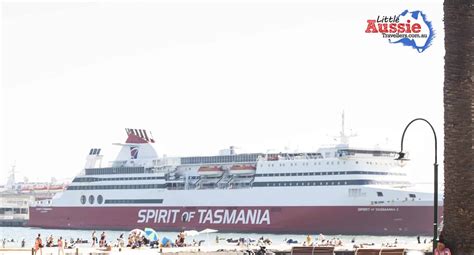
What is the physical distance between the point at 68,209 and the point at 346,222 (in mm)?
27851

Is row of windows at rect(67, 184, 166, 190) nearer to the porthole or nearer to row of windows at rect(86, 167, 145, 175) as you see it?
the porthole

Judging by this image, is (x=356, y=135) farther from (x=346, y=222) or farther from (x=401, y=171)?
(x=346, y=222)

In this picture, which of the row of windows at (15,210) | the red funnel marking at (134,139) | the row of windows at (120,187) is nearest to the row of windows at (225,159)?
the row of windows at (120,187)

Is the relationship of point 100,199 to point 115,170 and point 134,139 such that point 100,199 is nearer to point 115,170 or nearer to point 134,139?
point 115,170

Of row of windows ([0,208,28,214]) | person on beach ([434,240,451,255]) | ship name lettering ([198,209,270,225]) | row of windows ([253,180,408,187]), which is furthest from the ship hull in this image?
person on beach ([434,240,451,255])

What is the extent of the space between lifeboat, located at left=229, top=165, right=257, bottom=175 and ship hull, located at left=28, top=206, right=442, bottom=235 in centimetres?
330

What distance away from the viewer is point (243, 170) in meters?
71.1

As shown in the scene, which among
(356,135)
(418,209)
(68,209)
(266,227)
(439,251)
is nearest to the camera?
(439,251)

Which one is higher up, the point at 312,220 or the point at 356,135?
the point at 356,135

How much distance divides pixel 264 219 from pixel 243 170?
5981 millimetres

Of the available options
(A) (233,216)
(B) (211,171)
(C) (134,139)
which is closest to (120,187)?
(C) (134,139)

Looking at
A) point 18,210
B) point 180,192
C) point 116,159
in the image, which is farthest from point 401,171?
point 18,210

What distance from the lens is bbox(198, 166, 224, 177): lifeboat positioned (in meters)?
72.4

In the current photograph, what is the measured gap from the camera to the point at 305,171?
67312mm
